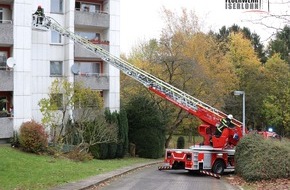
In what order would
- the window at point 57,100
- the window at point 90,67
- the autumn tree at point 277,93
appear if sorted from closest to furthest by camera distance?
the window at point 57,100 → the window at point 90,67 → the autumn tree at point 277,93

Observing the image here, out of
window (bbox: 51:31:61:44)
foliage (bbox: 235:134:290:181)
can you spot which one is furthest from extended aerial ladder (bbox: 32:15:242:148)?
foliage (bbox: 235:134:290:181)

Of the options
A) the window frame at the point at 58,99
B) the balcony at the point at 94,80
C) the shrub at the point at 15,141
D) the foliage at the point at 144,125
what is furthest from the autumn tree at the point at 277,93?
the shrub at the point at 15,141

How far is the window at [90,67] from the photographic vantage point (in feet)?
131

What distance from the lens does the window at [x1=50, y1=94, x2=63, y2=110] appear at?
33.9 meters

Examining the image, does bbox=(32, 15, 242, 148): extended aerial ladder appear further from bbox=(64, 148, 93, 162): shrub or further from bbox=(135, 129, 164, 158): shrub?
bbox=(135, 129, 164, 158): shrub

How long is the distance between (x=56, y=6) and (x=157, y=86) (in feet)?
42.5

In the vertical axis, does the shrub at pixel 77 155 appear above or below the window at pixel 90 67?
below

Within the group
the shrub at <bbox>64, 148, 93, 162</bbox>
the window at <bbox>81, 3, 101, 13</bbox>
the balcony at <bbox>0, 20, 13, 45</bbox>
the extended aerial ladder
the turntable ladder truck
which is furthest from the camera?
the window at <bbox>81, 3, 101, 13</bbox>

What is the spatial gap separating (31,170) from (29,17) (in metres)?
14.2

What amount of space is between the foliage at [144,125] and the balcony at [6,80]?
491 inches

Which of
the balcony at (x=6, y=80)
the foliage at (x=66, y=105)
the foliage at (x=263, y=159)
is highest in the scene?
the balcony at (x=6, y=80)

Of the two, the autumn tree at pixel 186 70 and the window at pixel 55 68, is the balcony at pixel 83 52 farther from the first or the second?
the autumn tree at pixel 186 70

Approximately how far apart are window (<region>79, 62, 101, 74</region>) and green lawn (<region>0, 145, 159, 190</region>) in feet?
37.4

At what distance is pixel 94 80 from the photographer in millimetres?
39062
